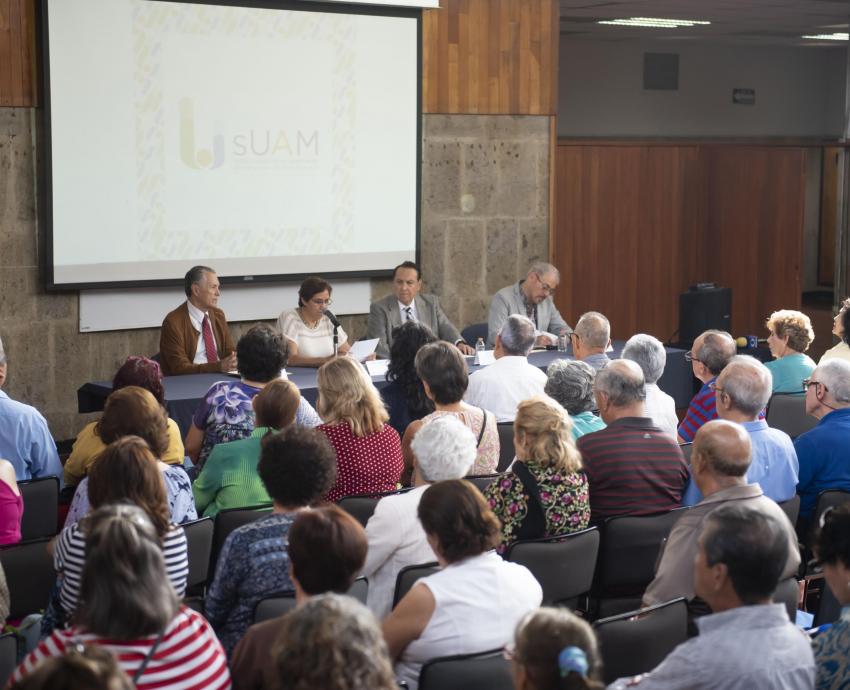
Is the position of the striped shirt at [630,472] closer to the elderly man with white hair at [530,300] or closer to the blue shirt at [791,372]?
the blue shirt at [791,372]

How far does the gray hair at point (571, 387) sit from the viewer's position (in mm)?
4543

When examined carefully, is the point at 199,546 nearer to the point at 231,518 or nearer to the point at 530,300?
the point at 231,518

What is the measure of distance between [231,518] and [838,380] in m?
2.39

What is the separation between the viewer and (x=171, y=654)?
7.74 ft

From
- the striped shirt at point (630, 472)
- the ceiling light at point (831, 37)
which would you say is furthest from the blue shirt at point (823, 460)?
the ceiling light at point (831, 37)

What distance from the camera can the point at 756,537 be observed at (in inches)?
98.6

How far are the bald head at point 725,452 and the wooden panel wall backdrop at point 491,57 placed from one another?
5.83 m

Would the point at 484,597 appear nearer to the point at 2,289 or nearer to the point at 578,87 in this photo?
the point at 2,289

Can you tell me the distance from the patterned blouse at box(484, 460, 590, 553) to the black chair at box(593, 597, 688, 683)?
0.65 m

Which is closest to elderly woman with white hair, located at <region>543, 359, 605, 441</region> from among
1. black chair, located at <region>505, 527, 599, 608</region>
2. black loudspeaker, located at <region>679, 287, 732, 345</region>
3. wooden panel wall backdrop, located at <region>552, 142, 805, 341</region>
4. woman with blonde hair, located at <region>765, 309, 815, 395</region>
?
black chair, located at <region>505, 527, 599, 608</region>

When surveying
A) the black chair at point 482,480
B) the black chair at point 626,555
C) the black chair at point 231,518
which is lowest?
the black chair at point 626,555

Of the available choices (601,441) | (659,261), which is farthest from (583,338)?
(659,261)

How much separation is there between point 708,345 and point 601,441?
4.88ft

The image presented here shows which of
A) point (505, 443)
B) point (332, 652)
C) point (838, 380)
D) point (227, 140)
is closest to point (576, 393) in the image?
point (505, 443)
